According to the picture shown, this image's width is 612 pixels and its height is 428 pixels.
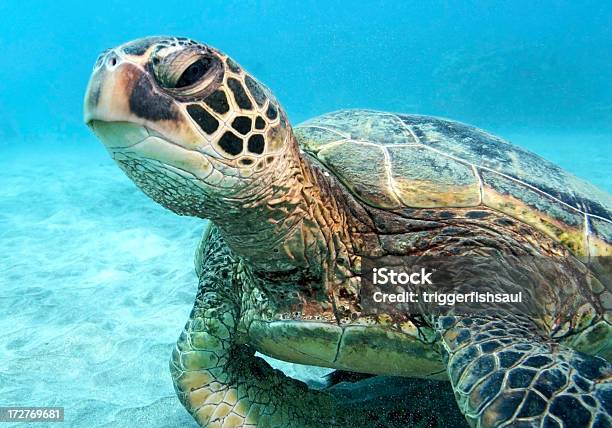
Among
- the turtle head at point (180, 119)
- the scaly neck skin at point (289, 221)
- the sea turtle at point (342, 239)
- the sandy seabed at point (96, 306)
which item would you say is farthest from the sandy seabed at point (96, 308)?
the turtle head at point (180, 119)

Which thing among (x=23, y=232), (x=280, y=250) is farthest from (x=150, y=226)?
(x=280, y=250)

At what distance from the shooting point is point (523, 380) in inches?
53.6

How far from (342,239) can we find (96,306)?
3.08 meters

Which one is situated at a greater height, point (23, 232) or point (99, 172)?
point (99, 172)

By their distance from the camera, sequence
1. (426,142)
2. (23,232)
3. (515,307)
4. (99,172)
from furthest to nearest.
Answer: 1. (99,172)
2. (23,232)
3. (426,142)
4. (515,307)

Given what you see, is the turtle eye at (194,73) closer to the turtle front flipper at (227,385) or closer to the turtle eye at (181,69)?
the turtle eye at (181,69)

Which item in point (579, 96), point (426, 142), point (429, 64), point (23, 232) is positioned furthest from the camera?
point (429, 64)

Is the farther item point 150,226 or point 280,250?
point 150,226

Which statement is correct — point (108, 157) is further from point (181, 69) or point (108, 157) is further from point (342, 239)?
point (181, 69)

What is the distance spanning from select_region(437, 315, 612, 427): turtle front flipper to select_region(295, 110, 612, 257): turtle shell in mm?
643

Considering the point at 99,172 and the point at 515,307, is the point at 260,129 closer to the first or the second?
the point at 515,307

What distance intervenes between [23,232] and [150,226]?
1930mm

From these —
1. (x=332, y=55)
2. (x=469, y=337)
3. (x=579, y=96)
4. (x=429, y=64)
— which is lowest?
(x=469, y=337)

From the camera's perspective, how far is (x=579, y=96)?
29.3 meters
